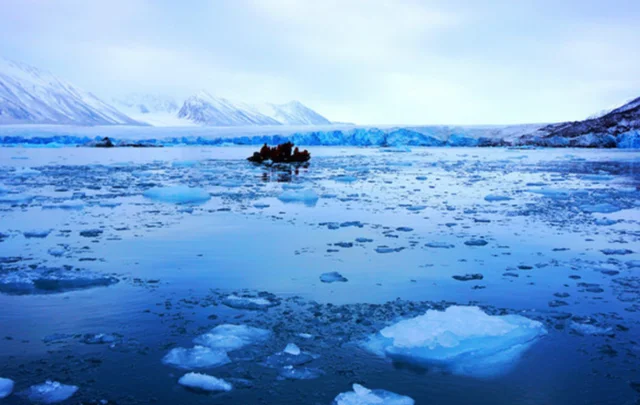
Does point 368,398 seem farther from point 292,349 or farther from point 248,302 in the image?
point 248,302

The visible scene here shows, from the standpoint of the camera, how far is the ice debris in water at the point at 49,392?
247 cm

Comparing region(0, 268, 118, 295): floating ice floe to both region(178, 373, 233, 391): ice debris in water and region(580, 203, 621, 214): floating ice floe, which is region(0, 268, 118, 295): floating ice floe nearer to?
region(178, 373, 233, 391): ice debris in water

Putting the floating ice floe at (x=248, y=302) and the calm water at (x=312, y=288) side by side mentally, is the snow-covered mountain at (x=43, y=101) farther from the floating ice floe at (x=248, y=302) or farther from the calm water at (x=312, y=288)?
the floating ice floe at (x=248, y=302)

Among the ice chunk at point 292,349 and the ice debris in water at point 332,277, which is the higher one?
the ice debris in water at point 332,277

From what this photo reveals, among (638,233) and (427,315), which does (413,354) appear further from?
(638,233)

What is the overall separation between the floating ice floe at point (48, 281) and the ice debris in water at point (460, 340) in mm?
2263

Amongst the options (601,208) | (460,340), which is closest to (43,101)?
(601,208)

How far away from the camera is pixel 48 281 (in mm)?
4180

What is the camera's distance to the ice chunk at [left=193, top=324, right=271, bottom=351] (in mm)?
3081

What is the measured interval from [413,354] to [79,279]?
2611mm

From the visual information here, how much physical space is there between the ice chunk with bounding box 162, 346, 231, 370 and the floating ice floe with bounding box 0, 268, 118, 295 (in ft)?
5.02

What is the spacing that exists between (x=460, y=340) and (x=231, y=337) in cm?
126

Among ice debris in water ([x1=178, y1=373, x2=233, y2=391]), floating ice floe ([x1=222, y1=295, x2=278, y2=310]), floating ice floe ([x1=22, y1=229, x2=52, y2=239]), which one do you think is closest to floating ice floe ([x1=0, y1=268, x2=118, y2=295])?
floating ice floe ([x1=222, y1=295, x2=278, y2=310])

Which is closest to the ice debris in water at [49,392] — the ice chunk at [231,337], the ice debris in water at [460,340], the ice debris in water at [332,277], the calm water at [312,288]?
the calm water at [312,288]
